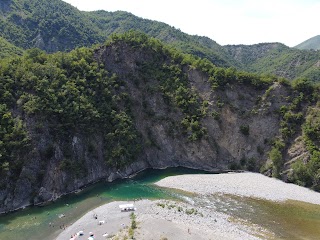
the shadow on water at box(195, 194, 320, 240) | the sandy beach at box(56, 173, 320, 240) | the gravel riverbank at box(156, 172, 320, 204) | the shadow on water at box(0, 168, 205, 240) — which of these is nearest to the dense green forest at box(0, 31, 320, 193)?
the gravel riverbank at box(156, 172, 320, 204)

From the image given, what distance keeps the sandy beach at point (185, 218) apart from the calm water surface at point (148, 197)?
2.14 meters

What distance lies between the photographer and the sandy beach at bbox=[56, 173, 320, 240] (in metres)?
45.9

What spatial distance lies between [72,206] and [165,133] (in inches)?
1343

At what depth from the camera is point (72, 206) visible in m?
57.3

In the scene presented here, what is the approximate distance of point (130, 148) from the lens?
76.9m

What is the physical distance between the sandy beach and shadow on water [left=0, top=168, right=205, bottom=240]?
255 cm

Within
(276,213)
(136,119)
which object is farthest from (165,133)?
(276,213)

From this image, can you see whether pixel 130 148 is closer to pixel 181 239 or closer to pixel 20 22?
pixel 181 239

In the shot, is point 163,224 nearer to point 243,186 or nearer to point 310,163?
point 243,186

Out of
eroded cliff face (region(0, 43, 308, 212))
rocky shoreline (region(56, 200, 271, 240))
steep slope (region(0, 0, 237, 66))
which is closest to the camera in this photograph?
rocky shoreline (region(56, 200, 271, 240))

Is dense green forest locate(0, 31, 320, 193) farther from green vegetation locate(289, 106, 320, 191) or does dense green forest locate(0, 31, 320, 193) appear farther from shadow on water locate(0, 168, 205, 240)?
shadow on water locate(0, 168, 205, 240)

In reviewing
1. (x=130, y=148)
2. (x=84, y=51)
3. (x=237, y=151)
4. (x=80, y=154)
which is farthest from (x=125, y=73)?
(x=237, y=151)

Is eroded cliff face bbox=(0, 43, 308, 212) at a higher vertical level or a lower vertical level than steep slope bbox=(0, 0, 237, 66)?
lower

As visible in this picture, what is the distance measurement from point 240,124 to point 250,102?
7.29m
